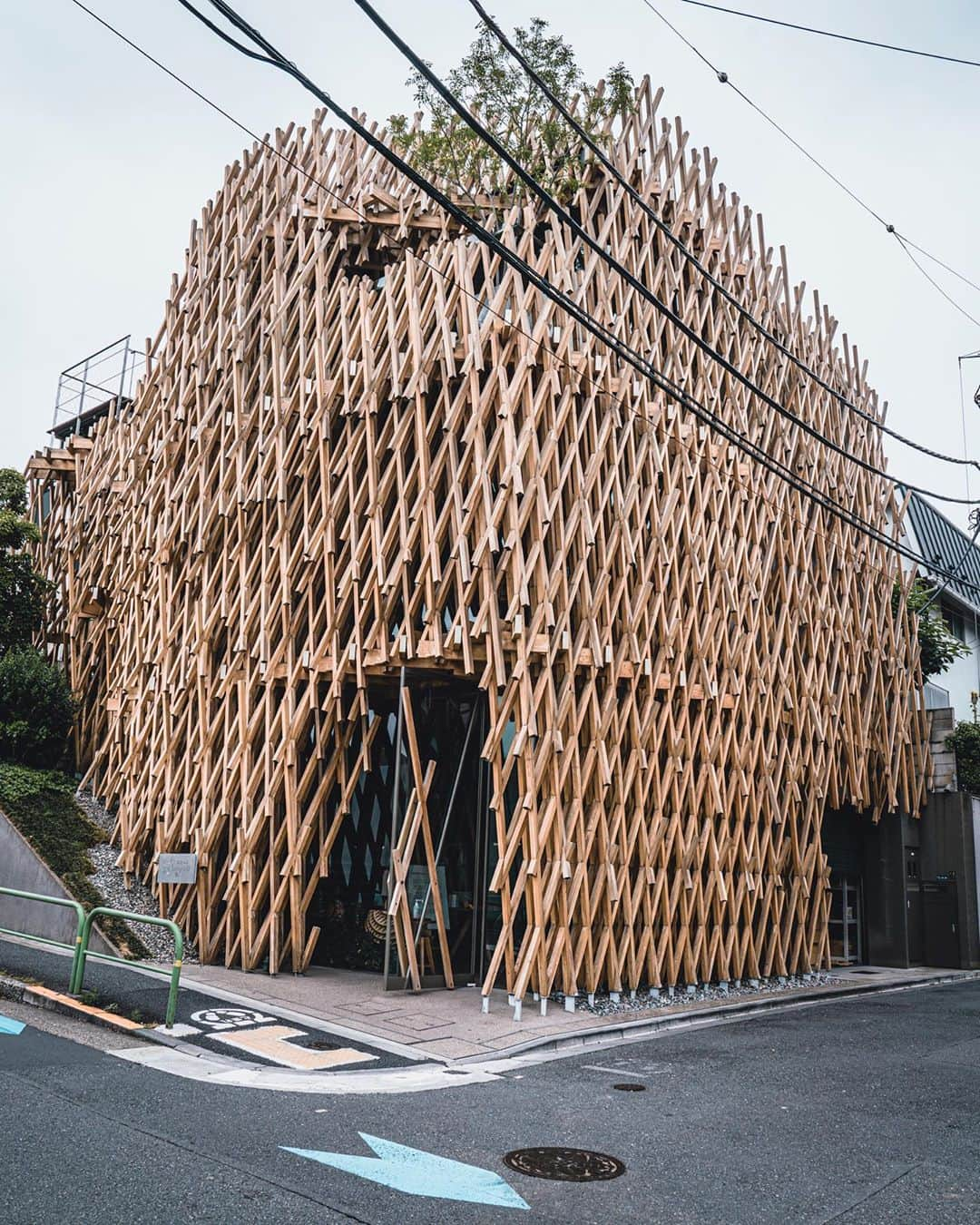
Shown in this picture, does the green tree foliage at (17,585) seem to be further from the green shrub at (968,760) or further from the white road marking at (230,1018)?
the green shrub at (968,760)

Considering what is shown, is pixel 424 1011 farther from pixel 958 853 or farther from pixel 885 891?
pixel 958 853

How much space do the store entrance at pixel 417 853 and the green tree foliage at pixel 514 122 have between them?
25.9 feet

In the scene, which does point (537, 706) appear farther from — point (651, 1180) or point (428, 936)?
point (651, 1180)

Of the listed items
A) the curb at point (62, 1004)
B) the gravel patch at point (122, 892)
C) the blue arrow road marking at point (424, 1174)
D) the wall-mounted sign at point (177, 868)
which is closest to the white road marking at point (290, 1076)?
the curb at point (62, 1004)

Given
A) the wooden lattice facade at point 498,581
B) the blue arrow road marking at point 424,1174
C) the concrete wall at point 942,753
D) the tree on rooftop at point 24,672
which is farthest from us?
the concrete wall at point 942,753

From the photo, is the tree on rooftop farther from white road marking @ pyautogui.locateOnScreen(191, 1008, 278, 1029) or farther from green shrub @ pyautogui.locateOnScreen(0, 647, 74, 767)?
white road marking @ pyautogui.locateOnScreen(191, 1008, 278, 1029)

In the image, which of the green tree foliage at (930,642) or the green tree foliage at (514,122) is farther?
the green tree foliage at (930,642)

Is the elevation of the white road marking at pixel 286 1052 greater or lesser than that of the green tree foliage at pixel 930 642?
lesser

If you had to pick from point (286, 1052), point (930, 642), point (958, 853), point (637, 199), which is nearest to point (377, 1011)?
point (286, 1052)

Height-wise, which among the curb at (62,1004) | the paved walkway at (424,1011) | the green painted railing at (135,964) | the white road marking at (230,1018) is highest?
the green painted railing at (135,964)

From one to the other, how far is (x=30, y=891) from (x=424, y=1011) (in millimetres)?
6410

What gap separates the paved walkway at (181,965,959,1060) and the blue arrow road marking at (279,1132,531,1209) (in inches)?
150

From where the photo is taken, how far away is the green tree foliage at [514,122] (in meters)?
15.8

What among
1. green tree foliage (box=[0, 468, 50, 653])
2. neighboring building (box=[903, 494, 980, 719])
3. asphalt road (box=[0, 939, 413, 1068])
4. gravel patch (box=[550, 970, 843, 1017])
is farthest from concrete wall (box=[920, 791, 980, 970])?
green tree foliage (box=[0, 468, 50, 653])
